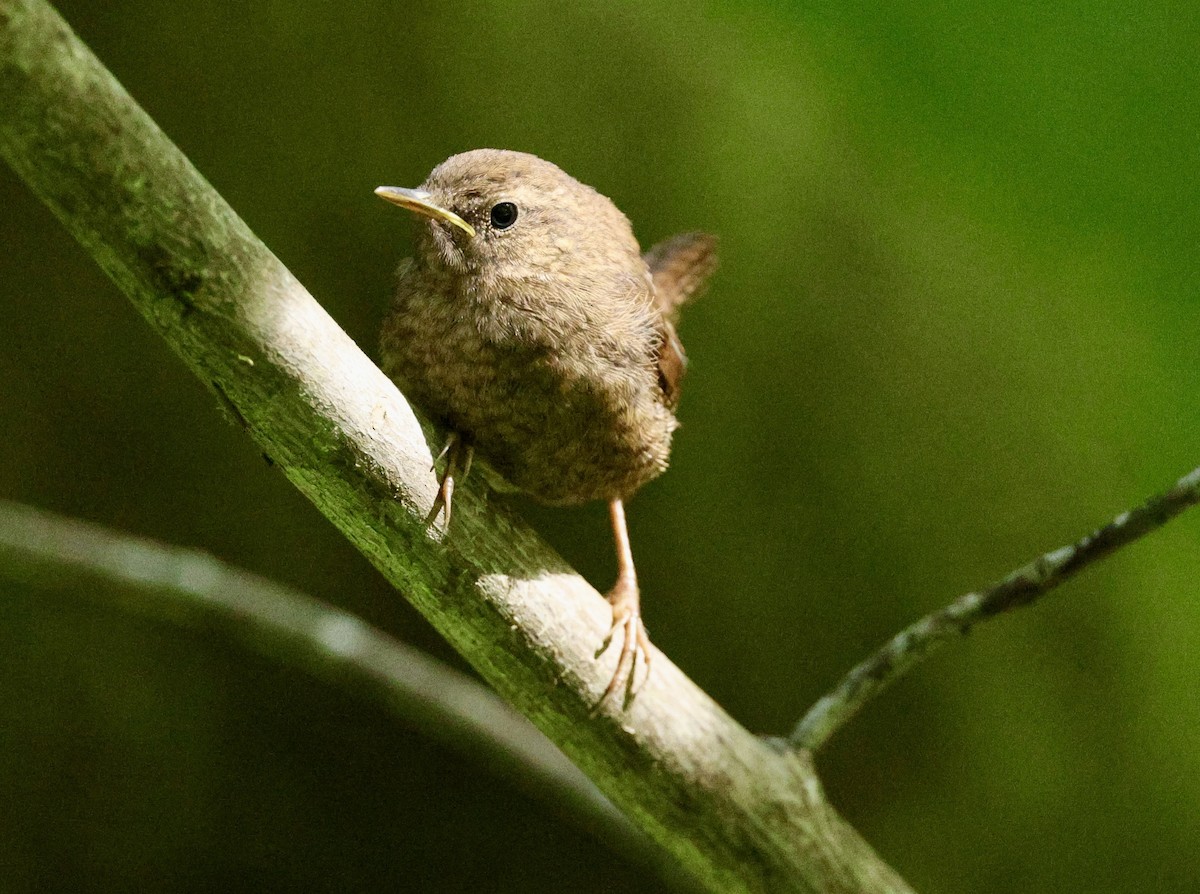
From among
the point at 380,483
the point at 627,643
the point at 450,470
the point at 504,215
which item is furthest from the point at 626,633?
the point at 504,215

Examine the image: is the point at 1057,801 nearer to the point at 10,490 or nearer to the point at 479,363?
the point at 479,363

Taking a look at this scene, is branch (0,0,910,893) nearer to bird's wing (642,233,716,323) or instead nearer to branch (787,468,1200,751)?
branch (787,468,1200,751)

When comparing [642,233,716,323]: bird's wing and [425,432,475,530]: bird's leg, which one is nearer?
[425,432,475,530]: bird's leg

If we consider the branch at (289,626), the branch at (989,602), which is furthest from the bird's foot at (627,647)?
the branch at (289,626)

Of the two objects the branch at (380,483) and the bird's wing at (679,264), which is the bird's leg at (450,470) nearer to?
the branch at (380,483)

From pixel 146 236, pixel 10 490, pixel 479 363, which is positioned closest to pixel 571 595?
pixel 479 363

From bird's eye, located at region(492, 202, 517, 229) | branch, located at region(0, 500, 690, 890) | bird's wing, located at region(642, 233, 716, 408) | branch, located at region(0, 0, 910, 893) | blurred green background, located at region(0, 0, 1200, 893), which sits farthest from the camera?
branch, located at region(0, 500, 690, 890)

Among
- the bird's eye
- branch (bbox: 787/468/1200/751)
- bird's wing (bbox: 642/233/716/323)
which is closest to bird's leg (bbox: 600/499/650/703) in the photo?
branch (bbox: 787/468/1200/751)
